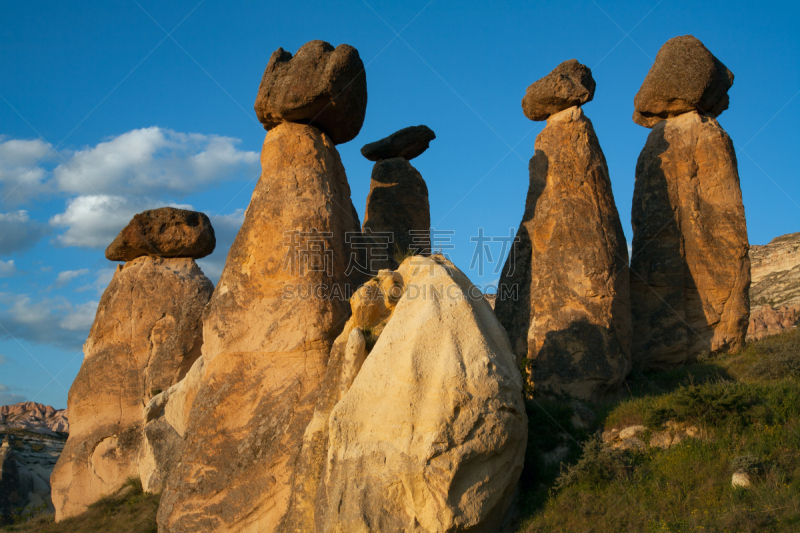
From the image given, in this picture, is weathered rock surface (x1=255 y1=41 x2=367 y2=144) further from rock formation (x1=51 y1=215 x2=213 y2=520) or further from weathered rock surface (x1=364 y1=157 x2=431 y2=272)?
weathered rock surface (x1=364 y1=157 x2=431 y2=272)

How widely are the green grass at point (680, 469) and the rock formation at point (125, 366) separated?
7246mm

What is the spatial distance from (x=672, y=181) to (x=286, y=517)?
30.8 feet

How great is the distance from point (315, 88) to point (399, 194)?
6.63 meters

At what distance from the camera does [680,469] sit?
6.11 m

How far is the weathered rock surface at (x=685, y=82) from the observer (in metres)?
12.2

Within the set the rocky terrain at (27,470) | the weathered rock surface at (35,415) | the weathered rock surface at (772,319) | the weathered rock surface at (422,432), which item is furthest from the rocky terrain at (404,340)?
the weathered rock surface at (35,415)

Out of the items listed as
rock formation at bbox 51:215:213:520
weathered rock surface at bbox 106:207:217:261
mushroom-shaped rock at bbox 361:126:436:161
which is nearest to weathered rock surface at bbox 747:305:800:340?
mushroom-shaped rock at bbox 361:126:436:161

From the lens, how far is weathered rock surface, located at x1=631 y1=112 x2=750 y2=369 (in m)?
11.5

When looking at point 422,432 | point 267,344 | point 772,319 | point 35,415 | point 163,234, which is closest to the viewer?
point 422,432

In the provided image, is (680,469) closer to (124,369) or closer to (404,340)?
(404,340)

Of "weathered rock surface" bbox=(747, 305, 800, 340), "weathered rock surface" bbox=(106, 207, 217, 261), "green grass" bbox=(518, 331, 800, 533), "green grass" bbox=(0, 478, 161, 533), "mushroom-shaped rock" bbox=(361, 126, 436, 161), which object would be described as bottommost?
"green grass" bbox=(518, 331, 800, 533)

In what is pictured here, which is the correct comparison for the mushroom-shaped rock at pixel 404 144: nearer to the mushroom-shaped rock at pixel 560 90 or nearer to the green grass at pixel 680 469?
the mushroom-shaped rock at pixel 560 90

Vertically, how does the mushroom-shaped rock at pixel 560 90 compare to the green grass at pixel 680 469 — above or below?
above

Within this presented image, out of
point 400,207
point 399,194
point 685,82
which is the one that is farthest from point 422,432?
point 399,194
